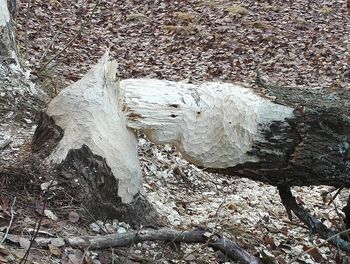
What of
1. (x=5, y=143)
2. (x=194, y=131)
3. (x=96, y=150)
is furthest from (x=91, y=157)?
(x=5, y=143)

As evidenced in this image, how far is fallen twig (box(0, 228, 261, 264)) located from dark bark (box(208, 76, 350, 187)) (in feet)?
1.64

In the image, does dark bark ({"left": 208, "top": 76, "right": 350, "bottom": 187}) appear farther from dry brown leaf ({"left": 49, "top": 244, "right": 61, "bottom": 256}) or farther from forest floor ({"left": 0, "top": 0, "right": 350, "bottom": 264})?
dry brown leaf ({"left": 49, "top": 244, "right": 61, "bottom": 256})

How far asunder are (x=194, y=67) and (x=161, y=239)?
6.21 metres

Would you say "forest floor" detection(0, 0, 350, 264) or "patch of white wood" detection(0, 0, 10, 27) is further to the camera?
"patch of white wood" detection(0, 0, 10, 27)

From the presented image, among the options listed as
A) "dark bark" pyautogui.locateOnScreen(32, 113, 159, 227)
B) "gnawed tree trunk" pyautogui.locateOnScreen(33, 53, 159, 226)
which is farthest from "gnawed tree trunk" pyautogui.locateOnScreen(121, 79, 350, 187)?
"dark bark" pyautogui.locateOnScreen(32, 113, 159, 227)

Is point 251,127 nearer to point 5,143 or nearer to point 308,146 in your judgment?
point 308,146

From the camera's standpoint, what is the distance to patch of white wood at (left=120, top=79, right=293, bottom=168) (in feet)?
10.7

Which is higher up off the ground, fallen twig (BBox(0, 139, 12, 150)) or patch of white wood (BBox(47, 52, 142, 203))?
patch of white wood (BBox(47, 52, 142, 203))

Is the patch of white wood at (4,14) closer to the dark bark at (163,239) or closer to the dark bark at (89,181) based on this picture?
the dark bark at (89,181)

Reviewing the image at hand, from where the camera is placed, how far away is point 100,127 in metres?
3.44

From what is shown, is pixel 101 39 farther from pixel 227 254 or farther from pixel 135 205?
pixel 227 254

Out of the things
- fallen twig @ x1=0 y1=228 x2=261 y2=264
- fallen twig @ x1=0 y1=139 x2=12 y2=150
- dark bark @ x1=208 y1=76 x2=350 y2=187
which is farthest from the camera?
fallen twig @ x1=0 y1=139 x2=12 y2=150

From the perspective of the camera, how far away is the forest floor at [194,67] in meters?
3.21

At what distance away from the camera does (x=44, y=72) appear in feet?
17.7
